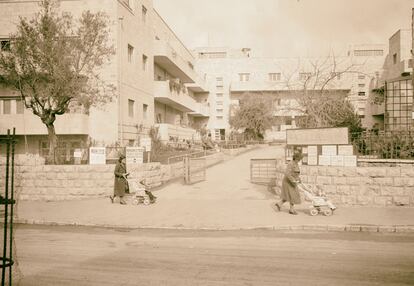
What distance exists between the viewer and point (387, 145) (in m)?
13.8

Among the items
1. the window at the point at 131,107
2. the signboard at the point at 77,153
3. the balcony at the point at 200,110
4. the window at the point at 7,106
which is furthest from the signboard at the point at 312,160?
the balcony at the point at 200,110

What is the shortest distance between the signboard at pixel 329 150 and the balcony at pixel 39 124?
16.0 metres

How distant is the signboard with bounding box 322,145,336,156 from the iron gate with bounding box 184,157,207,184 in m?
7.02

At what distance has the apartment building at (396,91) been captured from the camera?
21.5m

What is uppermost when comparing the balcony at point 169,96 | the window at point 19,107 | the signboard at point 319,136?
the balcony at point 169,96

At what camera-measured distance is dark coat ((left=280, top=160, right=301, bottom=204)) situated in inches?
478

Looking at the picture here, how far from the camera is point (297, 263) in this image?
680 centimetres

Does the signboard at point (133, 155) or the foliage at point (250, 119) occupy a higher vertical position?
the foliage at point (250, 119)

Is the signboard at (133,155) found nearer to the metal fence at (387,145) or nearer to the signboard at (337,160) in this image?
the signboard at (337,160)

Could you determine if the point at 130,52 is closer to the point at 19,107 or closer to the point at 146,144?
the point at 19,107

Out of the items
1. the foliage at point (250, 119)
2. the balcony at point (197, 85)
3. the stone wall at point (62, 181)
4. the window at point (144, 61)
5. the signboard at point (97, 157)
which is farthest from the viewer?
the foliage at point (250, 119)

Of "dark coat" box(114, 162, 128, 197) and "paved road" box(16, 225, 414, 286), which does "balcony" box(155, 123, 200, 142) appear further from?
"paved road" box(16, 225, 414, 286)

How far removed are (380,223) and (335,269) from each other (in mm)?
4598

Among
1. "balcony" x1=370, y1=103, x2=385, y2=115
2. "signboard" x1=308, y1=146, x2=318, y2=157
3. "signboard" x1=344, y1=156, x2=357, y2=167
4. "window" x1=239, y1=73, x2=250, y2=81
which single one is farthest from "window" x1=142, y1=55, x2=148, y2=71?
"window" x1=239, y1=73, x2=250, y2=81
